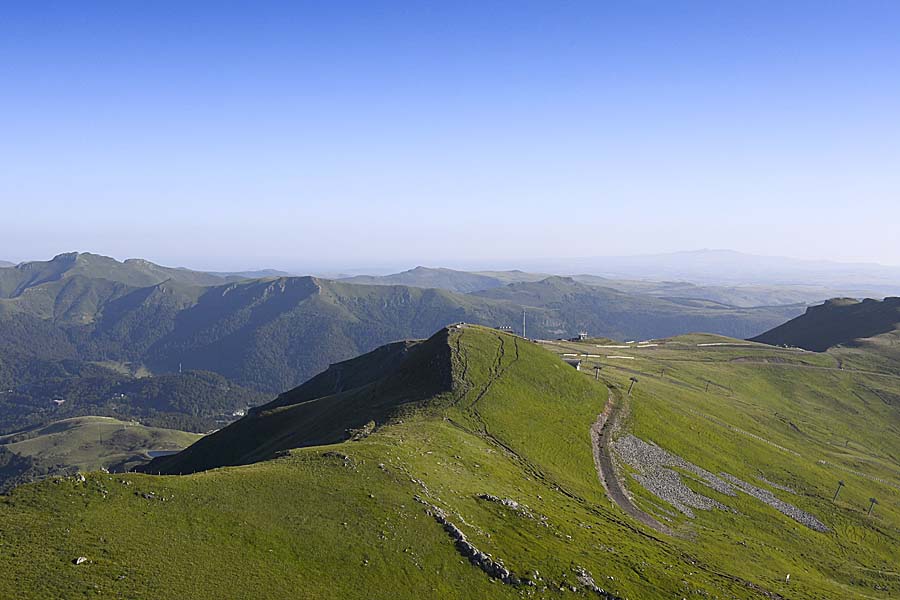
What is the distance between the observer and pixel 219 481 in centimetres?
5506

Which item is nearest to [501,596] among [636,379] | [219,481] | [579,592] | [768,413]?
[579,592]

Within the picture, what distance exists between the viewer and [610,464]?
93.8 m

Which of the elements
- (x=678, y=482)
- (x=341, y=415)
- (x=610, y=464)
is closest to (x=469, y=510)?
(x=610, y=464)

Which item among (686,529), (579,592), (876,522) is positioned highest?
(579,592)

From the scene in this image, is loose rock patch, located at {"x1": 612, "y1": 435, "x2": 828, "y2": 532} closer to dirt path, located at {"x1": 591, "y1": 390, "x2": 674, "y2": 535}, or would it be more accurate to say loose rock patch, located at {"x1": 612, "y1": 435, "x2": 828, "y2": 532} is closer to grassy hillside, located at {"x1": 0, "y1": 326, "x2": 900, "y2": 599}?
grassy hillside, located at {"x1": 0, "y1": 326, "x2": 900, "y2": 599}

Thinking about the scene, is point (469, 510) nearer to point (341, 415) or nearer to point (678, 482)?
point (678, 482)

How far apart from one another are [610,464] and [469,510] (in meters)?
42.6

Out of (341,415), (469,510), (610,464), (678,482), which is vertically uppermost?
(469,510)

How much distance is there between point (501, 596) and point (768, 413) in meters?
148

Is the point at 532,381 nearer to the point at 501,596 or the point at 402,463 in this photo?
the point at 402,463

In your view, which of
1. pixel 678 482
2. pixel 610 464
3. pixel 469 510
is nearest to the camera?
pixel 469 510

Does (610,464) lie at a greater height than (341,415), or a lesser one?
lesser

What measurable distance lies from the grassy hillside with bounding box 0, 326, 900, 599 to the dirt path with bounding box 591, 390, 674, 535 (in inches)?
45.9

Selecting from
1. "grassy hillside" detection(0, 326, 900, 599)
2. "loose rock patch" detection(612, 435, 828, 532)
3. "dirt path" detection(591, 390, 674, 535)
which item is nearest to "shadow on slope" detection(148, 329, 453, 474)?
"grassy hillside" detection(0, 326, 900, 599)
